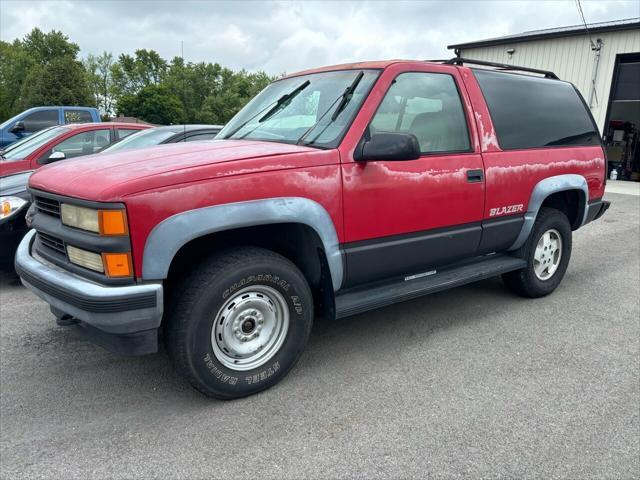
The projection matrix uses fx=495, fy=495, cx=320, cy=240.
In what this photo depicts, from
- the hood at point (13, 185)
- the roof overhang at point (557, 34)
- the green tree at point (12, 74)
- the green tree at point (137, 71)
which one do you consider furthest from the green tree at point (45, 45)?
the hood at point (13, 185)

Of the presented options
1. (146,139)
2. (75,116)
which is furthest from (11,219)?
(75,116)

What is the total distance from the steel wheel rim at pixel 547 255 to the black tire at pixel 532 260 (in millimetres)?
28

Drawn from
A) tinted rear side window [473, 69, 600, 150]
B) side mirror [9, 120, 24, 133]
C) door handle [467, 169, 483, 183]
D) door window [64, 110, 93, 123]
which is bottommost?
door handle [467, 169, 483, 183]

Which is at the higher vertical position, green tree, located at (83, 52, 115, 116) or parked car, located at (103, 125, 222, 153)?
green tree, located at (83, 52, 115, 116)

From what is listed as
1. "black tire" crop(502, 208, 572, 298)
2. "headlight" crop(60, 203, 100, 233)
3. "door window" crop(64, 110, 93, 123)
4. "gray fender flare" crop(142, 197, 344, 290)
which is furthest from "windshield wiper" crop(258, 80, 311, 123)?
"door window" crop(64, 110, 93, 123)

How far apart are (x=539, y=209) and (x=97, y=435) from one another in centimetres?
390

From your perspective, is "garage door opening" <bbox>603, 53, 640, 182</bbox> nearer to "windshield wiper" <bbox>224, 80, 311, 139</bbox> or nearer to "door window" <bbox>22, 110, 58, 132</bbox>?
"windshield wiper" <bbox>224, 80, 311, 139</bbox>

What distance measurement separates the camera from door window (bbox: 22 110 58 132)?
12328mm

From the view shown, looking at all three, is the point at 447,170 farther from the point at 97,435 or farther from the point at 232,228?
the point at 97,435

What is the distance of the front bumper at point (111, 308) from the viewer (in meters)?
→ 2.44

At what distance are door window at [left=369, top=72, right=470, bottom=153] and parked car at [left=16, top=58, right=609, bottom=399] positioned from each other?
0.01 metres

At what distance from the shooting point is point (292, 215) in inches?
113

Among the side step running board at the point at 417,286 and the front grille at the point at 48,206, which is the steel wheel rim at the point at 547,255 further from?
the front grille at the point at 48,206

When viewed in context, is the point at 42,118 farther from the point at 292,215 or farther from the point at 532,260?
the point at 532,260
